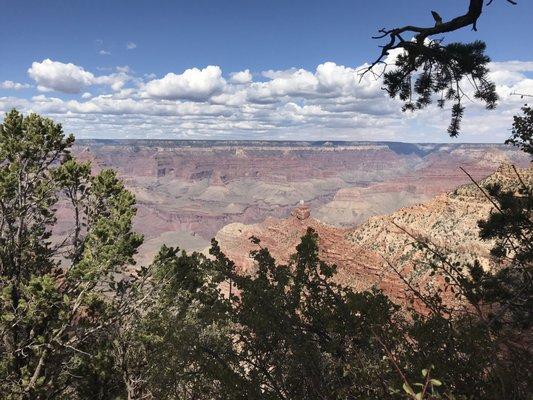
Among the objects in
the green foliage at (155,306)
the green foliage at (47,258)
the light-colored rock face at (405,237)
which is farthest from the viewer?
the light-colored rock face at (405,237)

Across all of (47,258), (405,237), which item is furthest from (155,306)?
(405,237)

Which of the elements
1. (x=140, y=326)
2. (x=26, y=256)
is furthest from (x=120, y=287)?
(x=26, y=256)

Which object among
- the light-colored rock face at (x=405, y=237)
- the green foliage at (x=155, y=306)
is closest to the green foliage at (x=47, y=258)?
Result: the green foliage at (x=155, y=306)

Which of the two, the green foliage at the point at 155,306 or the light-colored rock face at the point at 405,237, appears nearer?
the green foliage at the point at 155,306

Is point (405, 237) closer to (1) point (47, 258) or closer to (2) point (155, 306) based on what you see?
(2) point (155, 306)

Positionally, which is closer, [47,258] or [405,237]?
[47,258]

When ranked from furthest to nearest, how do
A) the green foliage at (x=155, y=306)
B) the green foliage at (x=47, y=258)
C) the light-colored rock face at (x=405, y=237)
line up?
1. the light-colored rock face at (x=405, y=237)
2. the green foliage at (x=47, y=258)
3. the green foliage at (x=155, y=306)

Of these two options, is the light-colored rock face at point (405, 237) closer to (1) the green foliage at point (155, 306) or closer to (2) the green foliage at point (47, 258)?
(1) the green foliage at point (155, 306)

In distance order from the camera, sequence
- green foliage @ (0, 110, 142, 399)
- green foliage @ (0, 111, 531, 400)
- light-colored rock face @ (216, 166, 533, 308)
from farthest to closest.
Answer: light-colored rock face @ (216, 166, 533, 308)
green foliage @ (0, 110, 142, 399)
green foliage @ (0, 111, 531, 400)

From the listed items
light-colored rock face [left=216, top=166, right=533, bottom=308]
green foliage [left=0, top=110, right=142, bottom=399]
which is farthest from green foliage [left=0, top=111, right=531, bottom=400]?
light-colored rock face [left=216, top=166, right=533, bottom=308]

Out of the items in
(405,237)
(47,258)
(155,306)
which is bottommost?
(405,237)

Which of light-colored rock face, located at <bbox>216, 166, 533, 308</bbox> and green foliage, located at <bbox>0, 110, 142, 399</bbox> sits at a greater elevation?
green foliage, located at <bbox>0, 110, 142, 399</bbox>

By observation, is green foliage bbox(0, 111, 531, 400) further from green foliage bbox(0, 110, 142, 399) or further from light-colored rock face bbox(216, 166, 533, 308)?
light-colored rock face bbox(216, 166, 533, 308)

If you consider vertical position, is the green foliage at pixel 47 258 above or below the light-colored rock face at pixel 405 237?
above
